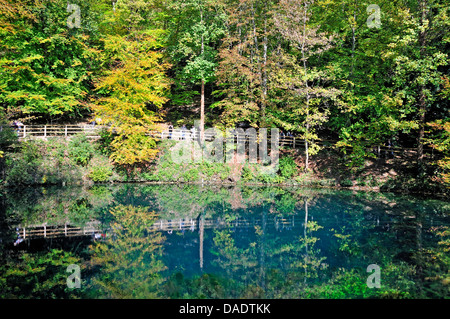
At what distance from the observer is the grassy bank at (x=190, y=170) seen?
19.5 meters

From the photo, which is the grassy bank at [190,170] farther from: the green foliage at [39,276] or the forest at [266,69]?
the green foliage at [39,276]

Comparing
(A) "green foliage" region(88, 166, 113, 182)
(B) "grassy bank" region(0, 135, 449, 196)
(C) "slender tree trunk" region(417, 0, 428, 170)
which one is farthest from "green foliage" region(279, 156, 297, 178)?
(A) "green foliage" region(88, 166, 113, 182)

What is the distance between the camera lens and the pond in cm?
649

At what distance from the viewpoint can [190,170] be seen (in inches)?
890

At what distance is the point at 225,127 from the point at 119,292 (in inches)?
731

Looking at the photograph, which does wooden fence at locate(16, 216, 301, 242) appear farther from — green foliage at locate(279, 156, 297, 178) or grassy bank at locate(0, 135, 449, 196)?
grassy bank at locate(0, 135, 449, 196)

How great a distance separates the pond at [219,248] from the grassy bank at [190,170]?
4.12 m

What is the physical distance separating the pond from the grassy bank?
4.12 metres

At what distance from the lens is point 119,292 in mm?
6152

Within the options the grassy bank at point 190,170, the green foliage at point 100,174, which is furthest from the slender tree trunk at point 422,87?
the green foliage at point 100,174

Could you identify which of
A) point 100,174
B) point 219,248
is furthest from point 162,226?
point 100,174

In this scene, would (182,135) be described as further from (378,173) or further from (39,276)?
(39,276)
